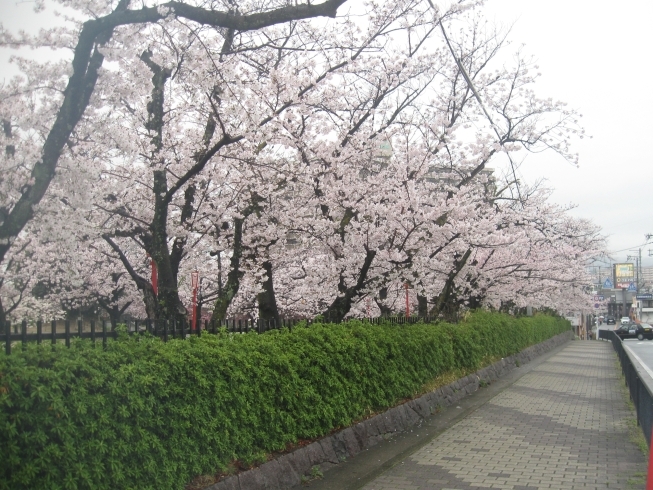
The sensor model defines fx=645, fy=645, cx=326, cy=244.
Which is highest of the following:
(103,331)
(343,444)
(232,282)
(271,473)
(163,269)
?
(163,269)

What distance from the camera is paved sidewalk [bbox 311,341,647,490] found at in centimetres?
699

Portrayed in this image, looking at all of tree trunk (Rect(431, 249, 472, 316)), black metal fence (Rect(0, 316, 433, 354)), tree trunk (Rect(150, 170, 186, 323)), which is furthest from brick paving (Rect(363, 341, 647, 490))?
tree trunk (Rect(150, 170, 186, 323))

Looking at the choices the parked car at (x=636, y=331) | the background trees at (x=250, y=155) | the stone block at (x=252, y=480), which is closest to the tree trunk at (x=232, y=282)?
the background trees at (x=250, y=155)

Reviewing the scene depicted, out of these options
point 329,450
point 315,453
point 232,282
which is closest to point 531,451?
point 329,450

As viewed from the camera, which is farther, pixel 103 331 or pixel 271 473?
pixel 271 473

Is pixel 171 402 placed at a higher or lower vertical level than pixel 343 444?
higher

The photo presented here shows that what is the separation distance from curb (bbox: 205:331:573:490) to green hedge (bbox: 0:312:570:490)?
0.16 meters

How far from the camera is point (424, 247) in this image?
43.8 feet

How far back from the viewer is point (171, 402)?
5.15 meters

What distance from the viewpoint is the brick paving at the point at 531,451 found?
23.0 feet

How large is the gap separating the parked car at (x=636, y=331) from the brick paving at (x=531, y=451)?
4333 cm

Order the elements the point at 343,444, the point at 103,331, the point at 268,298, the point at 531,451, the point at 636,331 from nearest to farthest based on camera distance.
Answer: the point at 103,331 < the point at 343,444 < the point at 531,451 < the point at 268,298 < the point at 636,331

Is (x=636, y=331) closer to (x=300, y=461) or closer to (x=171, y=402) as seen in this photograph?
(x=300, y=461)

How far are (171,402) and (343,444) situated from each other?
10.9 feet
